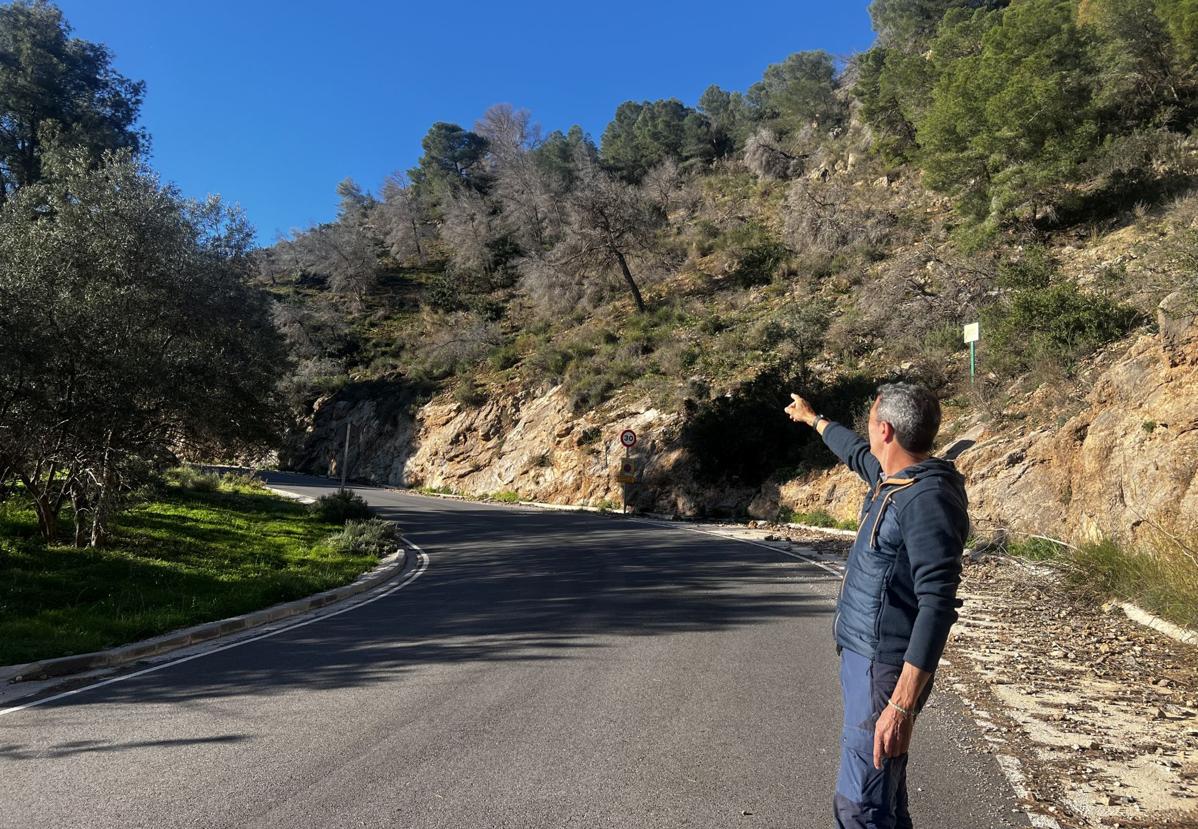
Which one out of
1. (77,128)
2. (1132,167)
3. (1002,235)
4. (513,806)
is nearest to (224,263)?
(77,128)

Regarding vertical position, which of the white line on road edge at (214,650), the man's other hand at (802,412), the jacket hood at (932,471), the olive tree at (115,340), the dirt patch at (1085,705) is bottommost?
the white line on road edge at (214,650)

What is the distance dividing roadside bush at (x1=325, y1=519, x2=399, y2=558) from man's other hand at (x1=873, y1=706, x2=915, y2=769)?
1281 cm

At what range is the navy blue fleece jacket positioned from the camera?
93.6 inches

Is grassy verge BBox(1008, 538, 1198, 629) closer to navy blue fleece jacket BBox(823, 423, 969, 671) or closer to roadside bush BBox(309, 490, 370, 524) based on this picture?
navy blue fleece jacket BBox(823, 423, 969, 671)

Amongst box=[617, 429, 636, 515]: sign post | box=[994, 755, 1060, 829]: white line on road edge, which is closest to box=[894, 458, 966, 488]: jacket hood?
box=[994, 755, 1060, 829]: white line on road edge

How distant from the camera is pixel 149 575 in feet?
36.3

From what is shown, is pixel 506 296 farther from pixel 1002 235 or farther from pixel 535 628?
pixel 535 628

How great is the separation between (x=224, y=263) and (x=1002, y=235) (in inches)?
1056

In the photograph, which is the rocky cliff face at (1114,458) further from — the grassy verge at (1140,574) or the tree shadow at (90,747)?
the tree shadow at (90,747)

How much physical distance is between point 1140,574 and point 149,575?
13205 millimetres

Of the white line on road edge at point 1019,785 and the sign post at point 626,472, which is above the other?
the sign post at point 626,472

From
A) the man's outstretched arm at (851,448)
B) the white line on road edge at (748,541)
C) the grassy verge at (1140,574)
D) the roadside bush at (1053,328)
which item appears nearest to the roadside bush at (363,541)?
the white line on road edge at (748,541)

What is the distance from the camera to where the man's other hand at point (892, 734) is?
2.40 m

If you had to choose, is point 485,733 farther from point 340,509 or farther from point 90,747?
point 340,509
